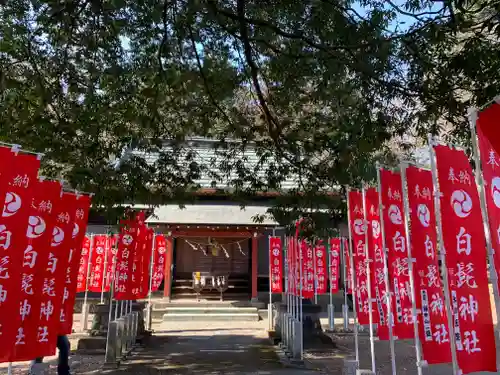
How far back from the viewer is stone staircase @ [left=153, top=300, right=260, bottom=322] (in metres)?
14.5

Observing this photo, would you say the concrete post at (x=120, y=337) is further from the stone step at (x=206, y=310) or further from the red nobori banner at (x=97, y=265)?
the stone step at (x=206, y=310)

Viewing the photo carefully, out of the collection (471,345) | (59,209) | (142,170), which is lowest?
(471,345)

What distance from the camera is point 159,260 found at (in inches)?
554

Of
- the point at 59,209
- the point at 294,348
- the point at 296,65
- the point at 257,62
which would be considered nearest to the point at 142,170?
the point at 59,209

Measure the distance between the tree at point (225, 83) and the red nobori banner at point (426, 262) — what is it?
40.9 inches

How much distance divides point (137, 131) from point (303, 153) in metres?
2.96

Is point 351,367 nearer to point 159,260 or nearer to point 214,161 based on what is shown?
point 214,161

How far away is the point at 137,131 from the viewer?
7367 mm

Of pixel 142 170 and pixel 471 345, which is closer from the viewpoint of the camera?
pixel 471 345

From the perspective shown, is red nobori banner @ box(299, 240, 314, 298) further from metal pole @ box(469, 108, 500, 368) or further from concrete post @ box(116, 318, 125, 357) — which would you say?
metal pole @ box(469, 108, 500, 368)

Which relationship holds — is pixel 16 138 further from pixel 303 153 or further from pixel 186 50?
pixel 303 153

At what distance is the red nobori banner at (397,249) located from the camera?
5164 mm

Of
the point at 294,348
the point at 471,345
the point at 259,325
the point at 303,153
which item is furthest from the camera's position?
the point at 259,325

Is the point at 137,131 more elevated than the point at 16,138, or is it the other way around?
the point at 137,131
